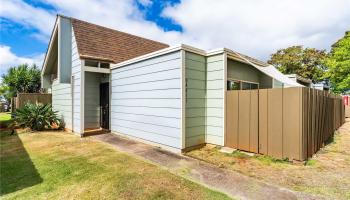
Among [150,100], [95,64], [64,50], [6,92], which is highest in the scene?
[64,50]

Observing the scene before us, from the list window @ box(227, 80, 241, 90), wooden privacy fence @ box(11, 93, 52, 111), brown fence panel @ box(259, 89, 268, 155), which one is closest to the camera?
brown fence panel @ box(259, 89, 268, 155)

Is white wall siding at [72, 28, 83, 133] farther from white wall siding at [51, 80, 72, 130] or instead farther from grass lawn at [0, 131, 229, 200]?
grass lawn at [0, 131, 229, 200]

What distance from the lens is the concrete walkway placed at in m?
3.43

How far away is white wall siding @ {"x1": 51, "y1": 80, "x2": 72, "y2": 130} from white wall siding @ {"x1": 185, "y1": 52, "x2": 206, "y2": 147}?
682 cm

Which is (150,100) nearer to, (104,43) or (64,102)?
(104,43)

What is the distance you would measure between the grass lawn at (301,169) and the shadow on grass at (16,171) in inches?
157

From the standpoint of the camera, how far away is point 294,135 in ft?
16.7

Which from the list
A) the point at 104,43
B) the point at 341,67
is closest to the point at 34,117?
the point at 104,43

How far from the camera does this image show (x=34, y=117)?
10266 mm

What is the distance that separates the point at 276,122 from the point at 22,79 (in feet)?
116

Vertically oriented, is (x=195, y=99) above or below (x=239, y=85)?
below

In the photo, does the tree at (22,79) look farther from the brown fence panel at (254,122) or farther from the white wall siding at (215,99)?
the brown fence panel at (254,122)

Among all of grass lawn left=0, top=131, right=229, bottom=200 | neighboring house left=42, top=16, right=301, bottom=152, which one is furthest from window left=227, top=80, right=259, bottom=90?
grass lawn left=0, top=131, right=229, bottom=200

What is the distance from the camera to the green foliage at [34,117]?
33.8ft
